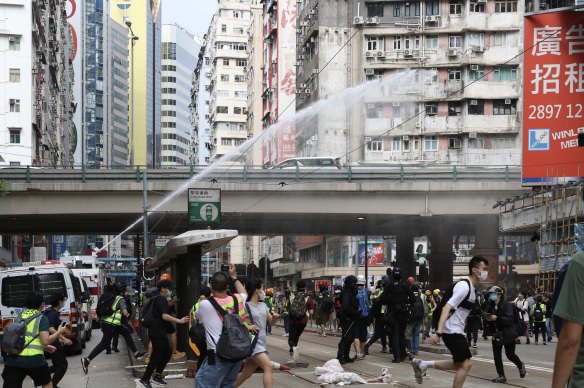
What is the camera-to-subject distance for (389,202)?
46906 millimetres

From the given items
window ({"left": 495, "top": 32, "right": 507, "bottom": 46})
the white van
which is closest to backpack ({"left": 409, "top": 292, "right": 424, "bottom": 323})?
the white van

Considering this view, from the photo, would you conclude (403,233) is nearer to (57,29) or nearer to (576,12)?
(576,12)

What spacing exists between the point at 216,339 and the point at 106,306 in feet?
38.6

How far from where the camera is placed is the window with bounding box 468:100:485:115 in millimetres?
76312

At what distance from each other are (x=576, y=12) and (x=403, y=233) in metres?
26.3

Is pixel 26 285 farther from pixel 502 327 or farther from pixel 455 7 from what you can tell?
pixel 455 7

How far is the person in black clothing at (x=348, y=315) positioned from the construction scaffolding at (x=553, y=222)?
1287 cm

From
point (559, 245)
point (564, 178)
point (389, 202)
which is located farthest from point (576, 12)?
point (389, 202)

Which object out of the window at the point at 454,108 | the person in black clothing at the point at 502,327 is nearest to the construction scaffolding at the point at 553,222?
the person in black clothing at the point at 502,327

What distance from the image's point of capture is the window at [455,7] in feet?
254

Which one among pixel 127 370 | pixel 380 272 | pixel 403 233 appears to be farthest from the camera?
pixel 380 272

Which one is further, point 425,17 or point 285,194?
point 425,17

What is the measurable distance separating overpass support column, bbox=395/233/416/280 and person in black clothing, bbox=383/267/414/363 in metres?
36.4

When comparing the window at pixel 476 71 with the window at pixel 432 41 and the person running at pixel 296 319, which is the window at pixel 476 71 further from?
the person running at pixel 296 319
